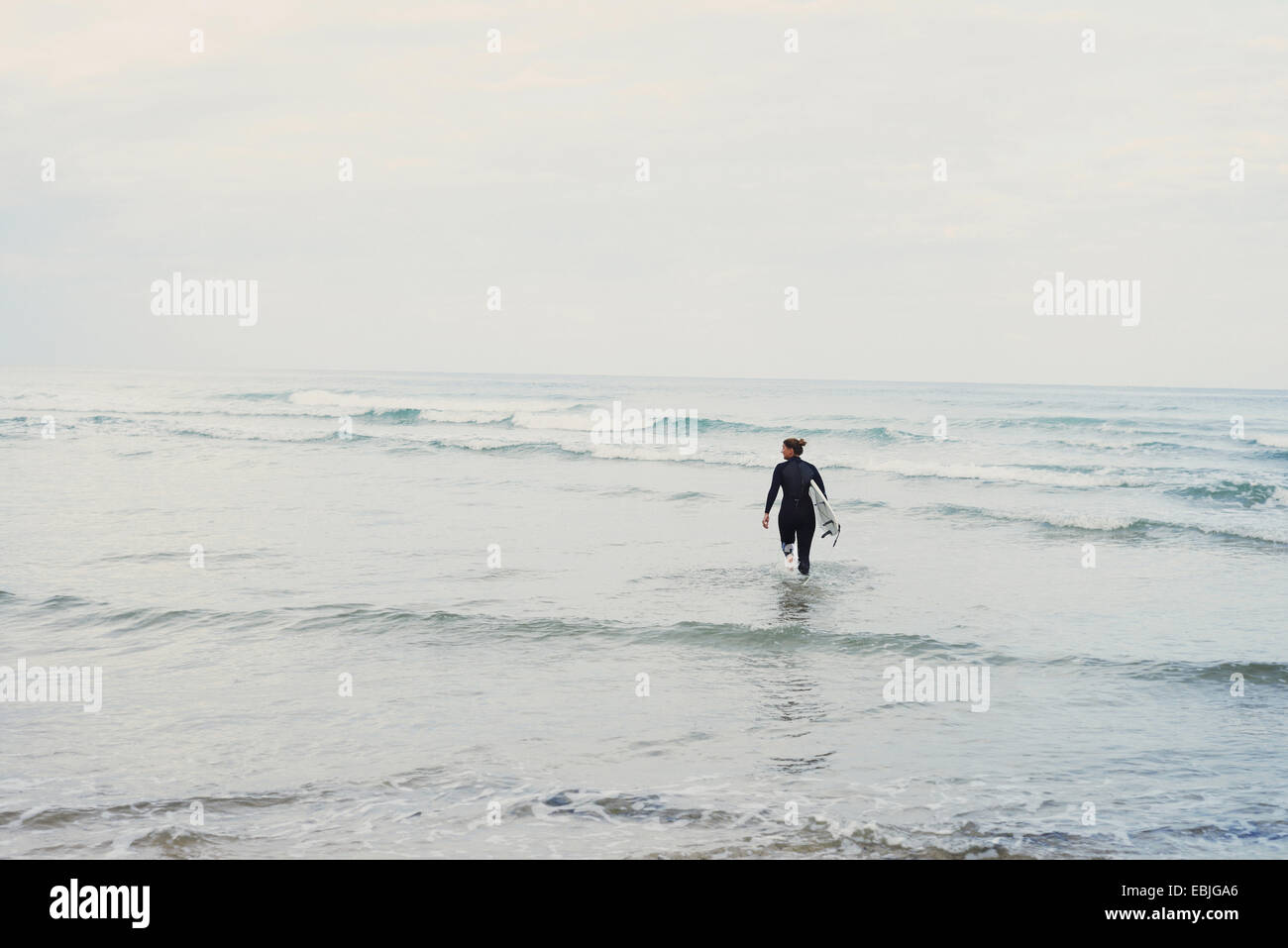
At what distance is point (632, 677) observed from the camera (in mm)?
8352

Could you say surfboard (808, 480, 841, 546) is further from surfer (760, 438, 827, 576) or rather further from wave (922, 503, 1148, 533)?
wave (922, 503, 1148, 533)

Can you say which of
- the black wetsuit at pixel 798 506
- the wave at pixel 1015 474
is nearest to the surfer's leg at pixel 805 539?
the black wetsuit at pixel 798 506

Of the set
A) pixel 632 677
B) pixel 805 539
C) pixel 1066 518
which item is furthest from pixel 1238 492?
pixel 632 677

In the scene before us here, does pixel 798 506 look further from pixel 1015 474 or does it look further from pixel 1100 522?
pixel 1015 474

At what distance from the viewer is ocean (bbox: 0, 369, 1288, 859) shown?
5.35m

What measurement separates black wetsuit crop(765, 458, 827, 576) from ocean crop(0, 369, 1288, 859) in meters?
0.63

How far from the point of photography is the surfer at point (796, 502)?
12.5 m

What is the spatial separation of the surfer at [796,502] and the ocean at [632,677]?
2.08 ft

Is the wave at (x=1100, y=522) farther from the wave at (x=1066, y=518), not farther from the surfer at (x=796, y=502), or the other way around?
the surfer at (x=796, y=502)

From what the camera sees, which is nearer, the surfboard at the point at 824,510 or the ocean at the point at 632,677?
the ocean at the point at 632,677

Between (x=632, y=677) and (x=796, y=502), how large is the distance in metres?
4.81

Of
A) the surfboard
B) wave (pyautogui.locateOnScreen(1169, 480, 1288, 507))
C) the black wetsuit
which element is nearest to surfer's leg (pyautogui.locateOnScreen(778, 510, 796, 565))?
the black wetsuit
